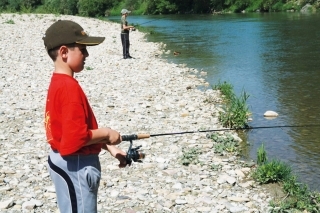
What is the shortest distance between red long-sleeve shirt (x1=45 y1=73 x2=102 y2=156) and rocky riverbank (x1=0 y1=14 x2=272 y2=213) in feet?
8.01

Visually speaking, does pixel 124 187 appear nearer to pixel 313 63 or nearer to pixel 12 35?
pixel 313 63

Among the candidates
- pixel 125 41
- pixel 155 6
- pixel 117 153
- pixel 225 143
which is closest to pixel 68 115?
pixel 117 153

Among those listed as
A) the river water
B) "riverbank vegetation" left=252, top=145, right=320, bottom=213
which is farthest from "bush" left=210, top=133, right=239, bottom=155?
"riverbank vegetation" left=252, top=145, right=320, bottom=213

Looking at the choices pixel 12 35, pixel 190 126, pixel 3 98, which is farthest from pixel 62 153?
pixel 12 35

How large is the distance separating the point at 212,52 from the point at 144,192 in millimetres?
16778

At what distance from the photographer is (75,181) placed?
3135 millimetres

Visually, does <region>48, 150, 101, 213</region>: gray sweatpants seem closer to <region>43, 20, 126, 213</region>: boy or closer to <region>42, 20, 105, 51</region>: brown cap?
<region>43, 20, 126, 213</region>: boy

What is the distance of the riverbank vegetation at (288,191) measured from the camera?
17.7ft

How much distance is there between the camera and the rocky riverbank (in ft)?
18.1

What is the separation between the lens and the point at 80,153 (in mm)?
3125

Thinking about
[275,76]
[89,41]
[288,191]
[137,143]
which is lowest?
[275,76]

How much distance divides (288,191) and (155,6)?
70698mm

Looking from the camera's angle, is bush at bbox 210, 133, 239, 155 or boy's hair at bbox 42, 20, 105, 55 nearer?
boy's hair at bbox 42, 20, 105, 55

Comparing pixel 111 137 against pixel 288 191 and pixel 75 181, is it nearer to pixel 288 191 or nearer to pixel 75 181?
pixel 75 181
